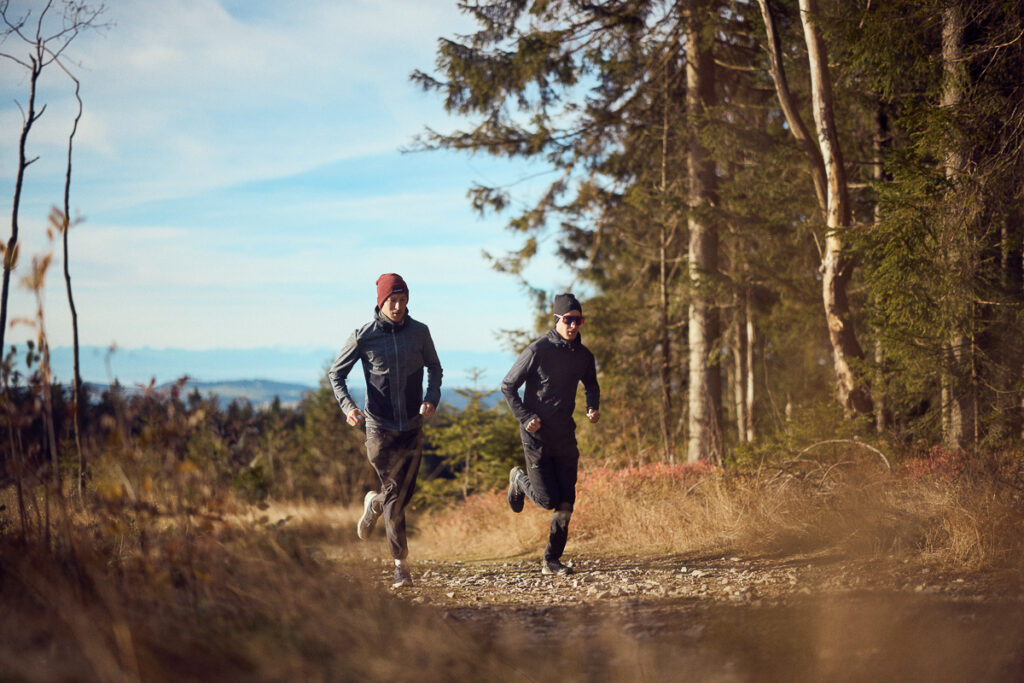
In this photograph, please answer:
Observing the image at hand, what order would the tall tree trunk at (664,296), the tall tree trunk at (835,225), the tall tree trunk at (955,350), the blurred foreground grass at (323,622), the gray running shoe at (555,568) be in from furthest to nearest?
the tall tree trunk at (664,296) < the tall tree trunk at (835,225) < the tall tree trunk at (955,350) < the gray running shoe at (555,568) < the blurred foreground grass at (323,622)

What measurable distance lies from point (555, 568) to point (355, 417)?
214 cm

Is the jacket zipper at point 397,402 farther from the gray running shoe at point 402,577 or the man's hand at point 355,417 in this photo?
the gray running shoe at point 402,577

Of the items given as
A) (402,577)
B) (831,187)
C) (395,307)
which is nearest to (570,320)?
(395,307)

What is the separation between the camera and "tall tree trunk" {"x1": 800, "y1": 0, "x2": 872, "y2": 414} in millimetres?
10695

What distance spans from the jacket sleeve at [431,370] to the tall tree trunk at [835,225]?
6179 millimetres

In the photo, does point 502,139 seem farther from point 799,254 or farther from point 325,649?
point 325,649

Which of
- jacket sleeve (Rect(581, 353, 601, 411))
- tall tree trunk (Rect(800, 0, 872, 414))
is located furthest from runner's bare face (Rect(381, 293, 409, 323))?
tall tree trunk (Rect(800, 0, 872, 414))

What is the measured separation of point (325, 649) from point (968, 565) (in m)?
4.54

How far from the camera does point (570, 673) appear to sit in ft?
12.5

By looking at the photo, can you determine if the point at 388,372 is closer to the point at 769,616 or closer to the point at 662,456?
the point at 769,616

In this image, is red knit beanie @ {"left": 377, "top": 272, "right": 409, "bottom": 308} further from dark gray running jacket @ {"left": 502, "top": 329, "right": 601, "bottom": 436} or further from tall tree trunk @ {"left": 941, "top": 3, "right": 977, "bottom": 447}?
tall tree trunk @ {"left": 941, "top": 3, "right": 977, "bottom": 447}

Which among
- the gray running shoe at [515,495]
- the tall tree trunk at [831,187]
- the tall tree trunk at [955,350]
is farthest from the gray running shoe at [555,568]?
the tall tree trunk at [831,187]

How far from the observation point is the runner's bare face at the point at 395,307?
251 inches

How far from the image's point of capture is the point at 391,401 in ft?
20.8
